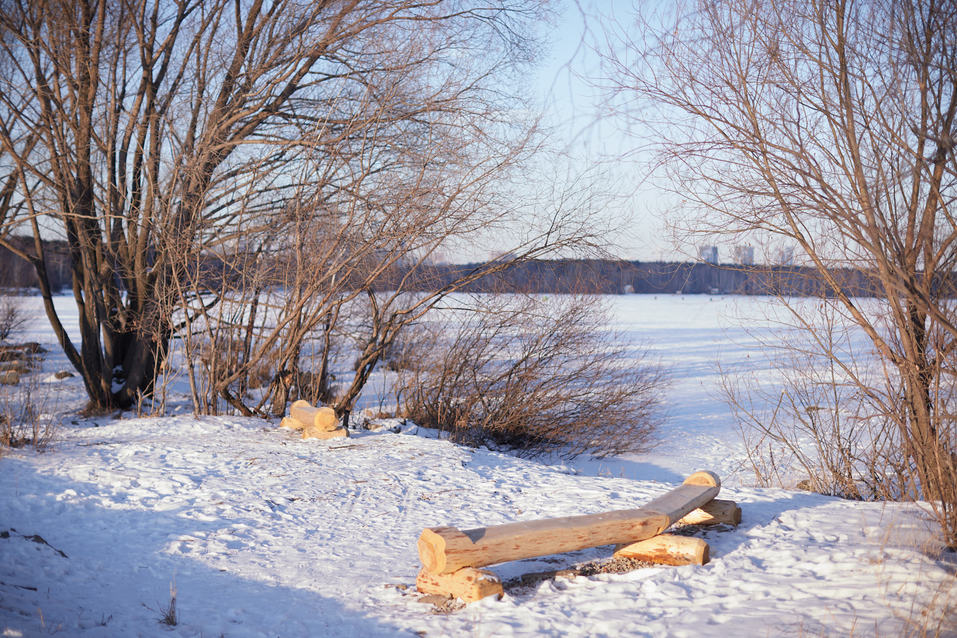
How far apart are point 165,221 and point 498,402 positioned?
5.77 m

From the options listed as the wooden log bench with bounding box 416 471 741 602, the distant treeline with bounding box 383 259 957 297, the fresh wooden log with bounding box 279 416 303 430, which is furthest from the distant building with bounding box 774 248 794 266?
the fresh wooden log with bounding box 279 416 303 430

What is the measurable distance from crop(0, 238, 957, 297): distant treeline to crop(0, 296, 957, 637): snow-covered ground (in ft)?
2.46

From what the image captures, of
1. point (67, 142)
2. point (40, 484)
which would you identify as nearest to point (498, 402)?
point (40, 484)

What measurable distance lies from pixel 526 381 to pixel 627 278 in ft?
7.79

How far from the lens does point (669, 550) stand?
440 centimetres

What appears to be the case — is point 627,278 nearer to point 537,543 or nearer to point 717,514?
point 717,514

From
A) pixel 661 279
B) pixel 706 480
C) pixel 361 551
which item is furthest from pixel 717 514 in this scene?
pixel 661 279

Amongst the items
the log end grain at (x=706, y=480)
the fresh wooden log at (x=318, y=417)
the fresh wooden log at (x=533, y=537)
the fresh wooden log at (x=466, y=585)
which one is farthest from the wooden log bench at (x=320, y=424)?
the fresh wooden log at (x=466, y=585)

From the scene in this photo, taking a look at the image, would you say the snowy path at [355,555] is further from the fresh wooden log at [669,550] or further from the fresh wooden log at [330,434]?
the fresh wooden log at [330,434]

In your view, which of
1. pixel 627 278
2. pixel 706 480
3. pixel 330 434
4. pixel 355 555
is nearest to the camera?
pixel 355 555

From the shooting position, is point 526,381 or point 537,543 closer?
point 537,543

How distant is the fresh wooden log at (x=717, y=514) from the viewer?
516 centimetres

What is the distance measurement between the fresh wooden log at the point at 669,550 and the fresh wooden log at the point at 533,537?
8 cm

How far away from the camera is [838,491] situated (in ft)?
24.6
